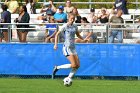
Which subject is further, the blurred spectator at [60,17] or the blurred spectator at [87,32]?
the blurred spectator at [60,17]

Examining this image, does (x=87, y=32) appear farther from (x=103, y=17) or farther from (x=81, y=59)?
(x=103, y=17)

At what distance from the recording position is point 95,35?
2106 cm

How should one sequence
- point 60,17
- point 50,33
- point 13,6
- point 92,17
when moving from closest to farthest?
point 50,33 → point 60,17 → point 92,17 → point 13,6

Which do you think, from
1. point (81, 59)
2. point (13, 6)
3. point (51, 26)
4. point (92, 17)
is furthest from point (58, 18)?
point (13, 6)

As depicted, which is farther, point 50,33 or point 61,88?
point 50,33

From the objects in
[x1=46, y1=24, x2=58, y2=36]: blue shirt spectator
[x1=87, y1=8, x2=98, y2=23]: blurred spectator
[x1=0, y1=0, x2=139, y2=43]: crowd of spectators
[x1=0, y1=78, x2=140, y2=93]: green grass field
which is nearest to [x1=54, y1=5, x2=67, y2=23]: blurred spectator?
[x1=0, y1=0, x2=139, y2=43]: crowd of spectators

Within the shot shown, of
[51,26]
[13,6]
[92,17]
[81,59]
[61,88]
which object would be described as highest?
[13,6]

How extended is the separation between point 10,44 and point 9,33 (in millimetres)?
424

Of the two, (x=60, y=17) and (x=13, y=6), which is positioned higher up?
(x=13, y=6)

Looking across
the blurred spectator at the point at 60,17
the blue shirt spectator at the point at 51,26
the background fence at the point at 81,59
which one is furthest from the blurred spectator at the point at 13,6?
the background fence at the point at 81,59

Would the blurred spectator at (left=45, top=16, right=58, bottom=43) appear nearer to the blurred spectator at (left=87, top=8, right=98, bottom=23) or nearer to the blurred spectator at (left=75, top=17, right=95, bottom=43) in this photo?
the blurred spectator at (left=75, top=17, right=95, bottom=43)

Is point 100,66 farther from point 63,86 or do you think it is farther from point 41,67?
point 63,86

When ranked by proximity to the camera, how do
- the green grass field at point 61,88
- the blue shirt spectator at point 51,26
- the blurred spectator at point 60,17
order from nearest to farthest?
the green grass field at point 61,88 < the blue shirt spectator at point 51,26 < the blurred spectator at point 60,17

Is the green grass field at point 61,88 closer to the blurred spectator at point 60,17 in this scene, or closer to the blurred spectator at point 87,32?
the blurred spectator at point 87,32
